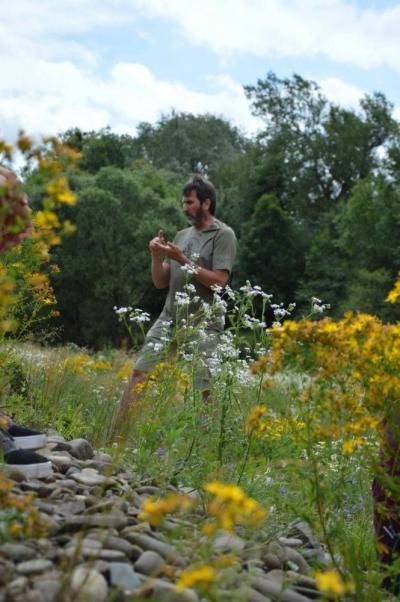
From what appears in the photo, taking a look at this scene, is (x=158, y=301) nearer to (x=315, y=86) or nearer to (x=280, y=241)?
(x=280, y=241)

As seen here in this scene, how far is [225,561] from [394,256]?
26.4 meters

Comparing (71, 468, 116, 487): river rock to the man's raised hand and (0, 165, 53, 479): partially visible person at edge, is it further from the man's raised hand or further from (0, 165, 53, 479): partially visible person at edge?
the man's raised hand

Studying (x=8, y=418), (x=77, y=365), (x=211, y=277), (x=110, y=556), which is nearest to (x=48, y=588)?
(x=110, y=556)

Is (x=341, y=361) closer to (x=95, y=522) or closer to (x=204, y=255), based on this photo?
(x=95, y=522)

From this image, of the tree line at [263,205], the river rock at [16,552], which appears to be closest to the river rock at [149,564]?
the river rock at [16,552]

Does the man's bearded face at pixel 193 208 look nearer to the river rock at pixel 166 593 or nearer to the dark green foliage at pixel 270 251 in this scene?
the river rock at pixel 166 593

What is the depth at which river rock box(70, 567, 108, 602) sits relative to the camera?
1984 mm

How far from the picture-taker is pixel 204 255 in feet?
17.9

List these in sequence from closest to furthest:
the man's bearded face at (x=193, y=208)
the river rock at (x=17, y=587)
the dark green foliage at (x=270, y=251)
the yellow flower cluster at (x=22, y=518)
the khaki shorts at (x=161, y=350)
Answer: the river rock at (x=17, y=587) → the yellow flower cluster at (x=22, y=518) → the khaki shorts at (x=161, y=350) → the man's bearded face at (x=193, y=208) → the dark green foliage at (x=270, y=251)

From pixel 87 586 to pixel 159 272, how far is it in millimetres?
3727

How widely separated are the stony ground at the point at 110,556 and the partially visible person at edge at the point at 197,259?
189 centimetres

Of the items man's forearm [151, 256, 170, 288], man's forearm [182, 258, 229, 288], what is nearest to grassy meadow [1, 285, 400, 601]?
man's forearm [182, 258, 229, 288]

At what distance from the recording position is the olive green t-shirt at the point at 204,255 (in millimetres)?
5383

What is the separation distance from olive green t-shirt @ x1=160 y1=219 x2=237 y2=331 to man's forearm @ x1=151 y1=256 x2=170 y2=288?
0.24ft
